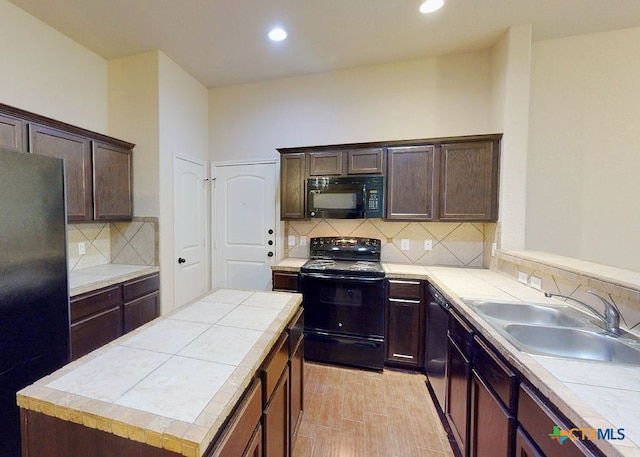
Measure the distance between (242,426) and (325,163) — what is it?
247 cm

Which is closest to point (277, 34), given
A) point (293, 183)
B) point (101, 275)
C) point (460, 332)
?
point (293, 183)

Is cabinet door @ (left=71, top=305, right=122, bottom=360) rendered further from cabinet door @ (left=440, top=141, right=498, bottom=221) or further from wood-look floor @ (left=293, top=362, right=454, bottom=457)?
cabinet door @ (left=440, top=141, right=498, bottom=221)

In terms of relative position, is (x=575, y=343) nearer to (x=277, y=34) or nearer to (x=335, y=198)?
(x=335, y=198)

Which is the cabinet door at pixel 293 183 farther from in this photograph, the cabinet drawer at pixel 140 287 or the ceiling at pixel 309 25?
the cabinet drawer at pixel 140 287

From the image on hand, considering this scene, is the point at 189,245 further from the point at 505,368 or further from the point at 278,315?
the point at 505,368

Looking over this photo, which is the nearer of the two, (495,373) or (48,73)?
(495,373)

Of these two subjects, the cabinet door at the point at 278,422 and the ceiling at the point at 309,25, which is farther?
the ceiling at the point at 309,25

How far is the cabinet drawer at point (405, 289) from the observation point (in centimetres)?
247

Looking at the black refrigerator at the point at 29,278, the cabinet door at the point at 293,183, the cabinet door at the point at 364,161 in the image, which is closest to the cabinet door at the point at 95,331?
the black refrigerator at the point at 29,278

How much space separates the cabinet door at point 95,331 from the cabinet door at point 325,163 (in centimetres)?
227

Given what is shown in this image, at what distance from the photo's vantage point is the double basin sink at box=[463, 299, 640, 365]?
1.22m

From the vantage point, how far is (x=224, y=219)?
359 cm

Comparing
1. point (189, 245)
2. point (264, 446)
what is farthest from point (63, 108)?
point (264, 446)

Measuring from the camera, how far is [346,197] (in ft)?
9.26
